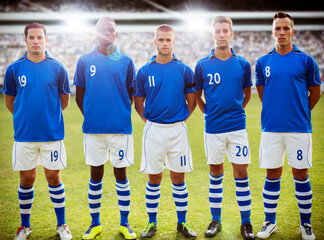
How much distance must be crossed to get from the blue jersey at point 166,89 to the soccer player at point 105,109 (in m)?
0.17

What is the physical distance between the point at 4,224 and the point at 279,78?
9.88 ft

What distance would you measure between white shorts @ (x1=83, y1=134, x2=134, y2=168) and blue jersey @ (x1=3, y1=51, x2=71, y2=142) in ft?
0.95

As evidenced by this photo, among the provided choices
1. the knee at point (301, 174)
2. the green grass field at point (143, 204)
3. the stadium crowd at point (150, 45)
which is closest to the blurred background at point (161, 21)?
the stadium crowd at point (150, 45)

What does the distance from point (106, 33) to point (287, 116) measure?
177 cm

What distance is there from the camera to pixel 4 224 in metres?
3.55

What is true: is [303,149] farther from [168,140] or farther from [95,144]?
[95,144]

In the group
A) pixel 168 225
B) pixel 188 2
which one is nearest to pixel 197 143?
pixel 168 225

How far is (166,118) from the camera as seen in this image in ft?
10.4

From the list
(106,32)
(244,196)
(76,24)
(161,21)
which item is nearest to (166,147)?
(244,196)

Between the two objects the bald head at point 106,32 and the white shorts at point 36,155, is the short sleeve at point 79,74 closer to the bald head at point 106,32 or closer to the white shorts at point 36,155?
the bald head at point 106,32

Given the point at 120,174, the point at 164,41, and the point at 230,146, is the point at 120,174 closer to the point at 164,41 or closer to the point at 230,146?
the point at 230,146

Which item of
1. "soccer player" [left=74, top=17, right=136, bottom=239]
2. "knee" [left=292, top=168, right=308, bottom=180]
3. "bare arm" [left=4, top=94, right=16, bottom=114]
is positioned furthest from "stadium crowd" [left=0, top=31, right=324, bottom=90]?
"knee" [left=292, top=168, right=308, bottom=180]

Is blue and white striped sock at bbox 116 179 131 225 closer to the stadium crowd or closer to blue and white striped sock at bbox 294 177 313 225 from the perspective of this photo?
blue and white striped sock at bbox 294 177 313 225

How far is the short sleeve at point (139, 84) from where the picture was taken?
3250 mm
